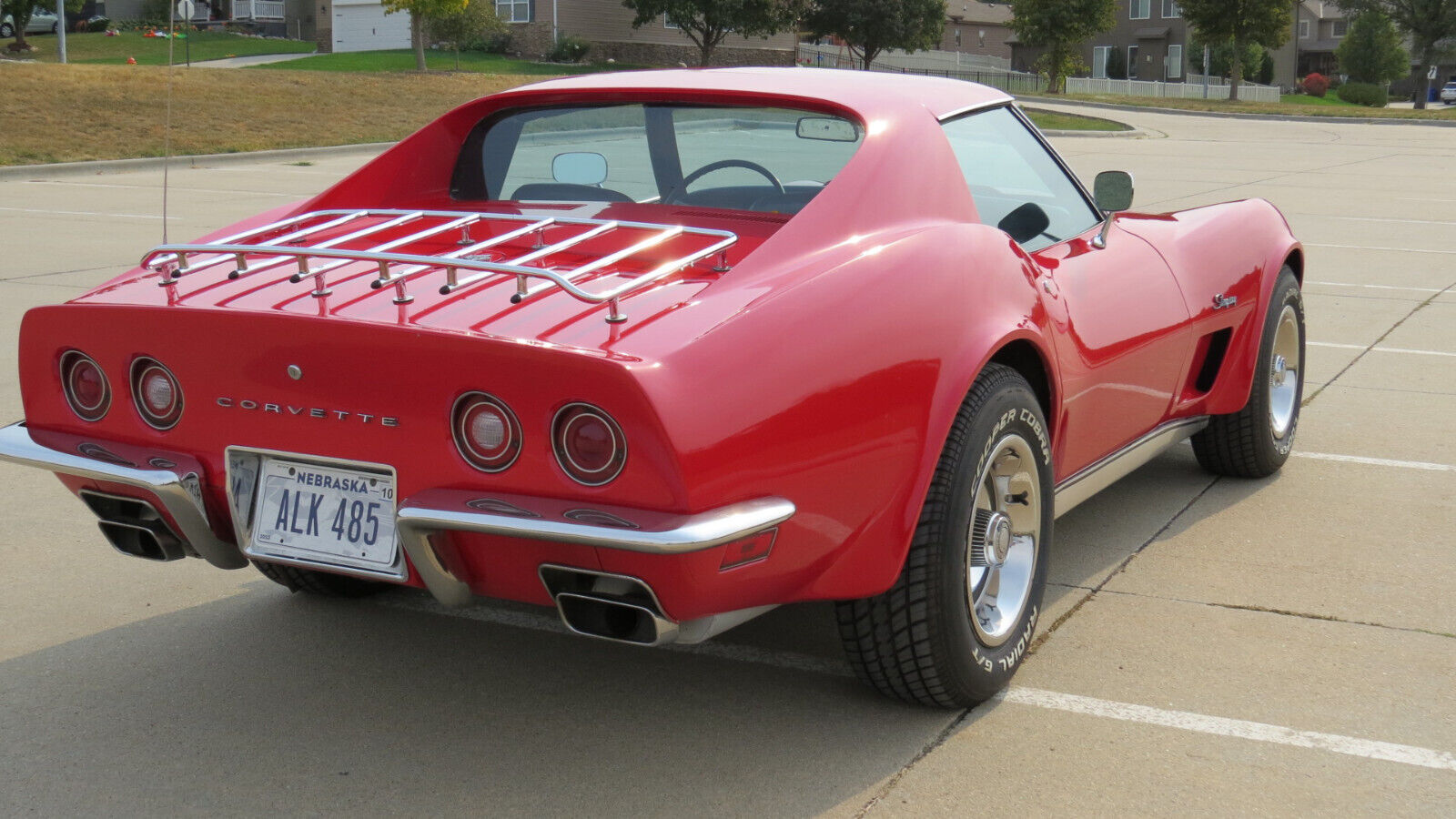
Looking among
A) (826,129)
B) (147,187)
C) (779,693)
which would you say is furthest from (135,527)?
(147,187)

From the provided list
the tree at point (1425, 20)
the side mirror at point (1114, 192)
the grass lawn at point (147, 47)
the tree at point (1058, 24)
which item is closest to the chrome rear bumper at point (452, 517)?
the side mirror at point (1114, 192)

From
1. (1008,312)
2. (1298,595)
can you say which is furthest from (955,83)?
(1298,595)

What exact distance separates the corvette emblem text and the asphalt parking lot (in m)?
0.76

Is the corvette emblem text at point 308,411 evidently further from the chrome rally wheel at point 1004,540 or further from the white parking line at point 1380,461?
the white parking line at point 1380,461

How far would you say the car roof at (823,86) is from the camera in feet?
11.9

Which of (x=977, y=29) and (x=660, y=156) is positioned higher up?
(x=977, y=29)

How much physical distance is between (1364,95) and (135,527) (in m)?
65.3

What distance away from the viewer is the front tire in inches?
122

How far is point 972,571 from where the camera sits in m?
3.39

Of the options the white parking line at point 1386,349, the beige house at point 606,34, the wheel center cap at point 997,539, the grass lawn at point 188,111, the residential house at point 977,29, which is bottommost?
the white parking line at point 1386,349

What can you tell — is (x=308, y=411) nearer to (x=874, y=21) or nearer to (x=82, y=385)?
(x=82, y=385)

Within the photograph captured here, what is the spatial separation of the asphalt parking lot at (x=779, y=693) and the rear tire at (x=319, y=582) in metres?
0.05

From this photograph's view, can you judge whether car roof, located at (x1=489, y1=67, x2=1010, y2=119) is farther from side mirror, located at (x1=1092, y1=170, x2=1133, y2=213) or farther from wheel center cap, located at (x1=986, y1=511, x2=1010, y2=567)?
wheel center cap, located at (x1=986, y1=511, x2=1010, y2=567)

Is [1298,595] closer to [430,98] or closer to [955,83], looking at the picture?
[955,83]
